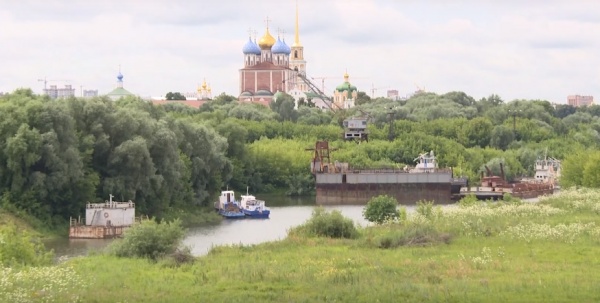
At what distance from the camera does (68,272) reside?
38844mm

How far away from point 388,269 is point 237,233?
83.9 feet

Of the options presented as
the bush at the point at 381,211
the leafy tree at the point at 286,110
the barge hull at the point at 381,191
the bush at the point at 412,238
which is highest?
the leafy tree at the point at 286,110

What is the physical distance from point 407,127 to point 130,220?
71.3 m

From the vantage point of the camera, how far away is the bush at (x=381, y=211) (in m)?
59.9

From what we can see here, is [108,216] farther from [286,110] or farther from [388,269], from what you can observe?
[286,110]

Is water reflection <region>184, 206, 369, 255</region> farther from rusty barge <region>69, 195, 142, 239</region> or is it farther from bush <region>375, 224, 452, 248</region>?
bush <region>375, 224, 452, 248</region>

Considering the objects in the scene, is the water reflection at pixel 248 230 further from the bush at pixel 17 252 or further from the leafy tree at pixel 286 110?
the leafy tree at pixel 286 110

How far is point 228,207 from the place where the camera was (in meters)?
77.3

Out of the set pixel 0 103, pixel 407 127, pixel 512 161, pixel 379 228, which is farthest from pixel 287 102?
pixel 379 228

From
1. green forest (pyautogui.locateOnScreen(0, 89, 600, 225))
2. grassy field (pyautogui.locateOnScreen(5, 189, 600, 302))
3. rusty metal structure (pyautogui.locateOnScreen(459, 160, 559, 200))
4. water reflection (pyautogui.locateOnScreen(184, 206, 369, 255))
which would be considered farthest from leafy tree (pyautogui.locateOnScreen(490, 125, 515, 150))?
grassy field (pyautogui.locateOnScreen(5, 189, 600, 302))

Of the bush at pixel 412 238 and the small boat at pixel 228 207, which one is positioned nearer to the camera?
the bush at pixel 412 238

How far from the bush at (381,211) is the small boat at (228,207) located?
1499cm

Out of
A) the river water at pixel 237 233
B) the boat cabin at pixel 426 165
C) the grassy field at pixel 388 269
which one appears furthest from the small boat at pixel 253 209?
the boat cabin at pixel 426 165

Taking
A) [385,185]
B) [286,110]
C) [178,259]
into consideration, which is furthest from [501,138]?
[178,259]
